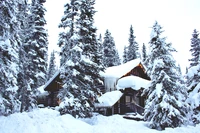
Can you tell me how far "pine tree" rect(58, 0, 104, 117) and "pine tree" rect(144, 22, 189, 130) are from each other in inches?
245

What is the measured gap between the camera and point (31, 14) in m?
26.1

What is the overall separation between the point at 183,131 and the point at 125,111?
17645 millimetres

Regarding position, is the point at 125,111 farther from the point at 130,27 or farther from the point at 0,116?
the point at 130,27

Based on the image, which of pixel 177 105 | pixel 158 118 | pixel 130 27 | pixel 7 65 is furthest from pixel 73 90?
pixel 130 27

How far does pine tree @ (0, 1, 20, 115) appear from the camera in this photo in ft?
42.7

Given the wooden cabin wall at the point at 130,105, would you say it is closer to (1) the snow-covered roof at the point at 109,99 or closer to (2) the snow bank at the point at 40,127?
(1) the snow-covered roof at the point at 109,99

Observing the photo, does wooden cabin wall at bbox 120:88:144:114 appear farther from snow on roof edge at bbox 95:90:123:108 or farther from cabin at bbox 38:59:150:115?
snow on roof edge at bbox 95:90:123:108

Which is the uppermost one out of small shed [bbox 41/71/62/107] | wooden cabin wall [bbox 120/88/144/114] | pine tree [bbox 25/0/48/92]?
pine tree [bbox 25/0/48/92]

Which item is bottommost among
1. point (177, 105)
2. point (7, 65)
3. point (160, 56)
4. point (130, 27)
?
point (177, 105)

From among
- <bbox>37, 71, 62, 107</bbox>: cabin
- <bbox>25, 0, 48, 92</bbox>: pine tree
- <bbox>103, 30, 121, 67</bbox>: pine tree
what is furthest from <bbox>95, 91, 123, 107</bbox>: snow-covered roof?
<bbox>103, 30, 121, 67</bbox>: pine tree

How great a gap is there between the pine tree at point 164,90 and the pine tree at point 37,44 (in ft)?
49.7

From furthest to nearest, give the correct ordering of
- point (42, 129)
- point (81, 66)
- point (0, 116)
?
point (81, 66) < point (0, 116) < point (42, 129)

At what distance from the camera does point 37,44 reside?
993 inches

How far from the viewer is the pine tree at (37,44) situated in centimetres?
2462
